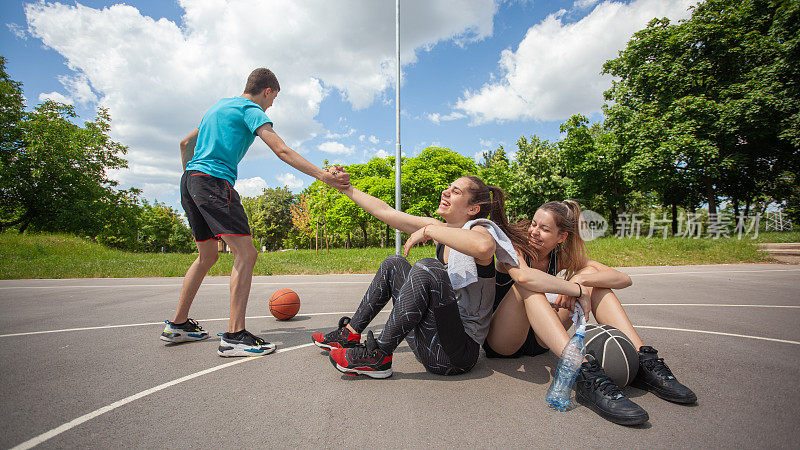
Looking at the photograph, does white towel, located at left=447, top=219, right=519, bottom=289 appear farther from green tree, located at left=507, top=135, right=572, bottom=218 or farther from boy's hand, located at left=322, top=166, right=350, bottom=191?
green tree, located at left=507, top=135, right=572, bottom=218

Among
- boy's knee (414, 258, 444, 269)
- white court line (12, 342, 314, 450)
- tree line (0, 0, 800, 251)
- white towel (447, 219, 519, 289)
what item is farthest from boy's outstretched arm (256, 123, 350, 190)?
tree line (0, 0, 800, 251)

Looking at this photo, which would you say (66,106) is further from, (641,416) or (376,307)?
(641,416)

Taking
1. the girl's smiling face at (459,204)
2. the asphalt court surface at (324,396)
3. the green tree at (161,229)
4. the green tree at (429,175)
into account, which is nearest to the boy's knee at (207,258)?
the asphalt court surface at (324,396)

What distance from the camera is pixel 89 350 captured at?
358 cm

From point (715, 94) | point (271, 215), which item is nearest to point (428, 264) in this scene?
point (715, 94)

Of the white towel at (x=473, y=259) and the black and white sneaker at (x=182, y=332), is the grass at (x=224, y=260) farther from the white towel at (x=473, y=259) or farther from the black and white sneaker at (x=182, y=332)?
the white towel at (x=473, y=259)

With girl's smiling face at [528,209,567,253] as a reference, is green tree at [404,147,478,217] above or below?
above

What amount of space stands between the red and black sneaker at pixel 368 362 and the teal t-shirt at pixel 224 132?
207cm

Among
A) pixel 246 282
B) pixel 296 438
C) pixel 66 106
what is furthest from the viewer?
pixel 66 106

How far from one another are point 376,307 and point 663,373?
221 centimetres

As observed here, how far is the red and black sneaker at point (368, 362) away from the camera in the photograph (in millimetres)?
2816

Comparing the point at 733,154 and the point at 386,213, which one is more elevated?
the point at 733,154

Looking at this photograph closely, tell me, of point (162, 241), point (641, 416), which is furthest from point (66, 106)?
point (641, 416)

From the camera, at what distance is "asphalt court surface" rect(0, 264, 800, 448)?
205cm
